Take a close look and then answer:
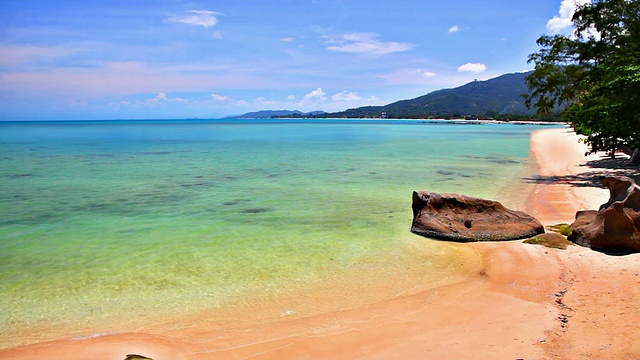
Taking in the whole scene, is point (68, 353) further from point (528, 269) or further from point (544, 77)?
point (544, 77)

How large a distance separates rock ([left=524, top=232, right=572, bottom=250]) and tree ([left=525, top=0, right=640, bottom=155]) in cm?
675

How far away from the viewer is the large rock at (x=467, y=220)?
9.55 metres

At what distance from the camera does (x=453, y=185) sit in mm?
17656

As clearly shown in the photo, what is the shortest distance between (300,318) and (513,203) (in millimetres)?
10043

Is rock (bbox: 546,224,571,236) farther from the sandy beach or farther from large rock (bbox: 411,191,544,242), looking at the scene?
the sandy beach

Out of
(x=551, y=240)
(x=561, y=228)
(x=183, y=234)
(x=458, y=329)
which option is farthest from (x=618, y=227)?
(x=183, y=234)

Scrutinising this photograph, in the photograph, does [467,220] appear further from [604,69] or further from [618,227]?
[604,69]

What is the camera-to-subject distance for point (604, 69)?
1512 centimetres

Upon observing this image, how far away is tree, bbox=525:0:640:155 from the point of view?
14219mm

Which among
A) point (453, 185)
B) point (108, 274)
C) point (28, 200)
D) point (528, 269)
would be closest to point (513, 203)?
point (453, 185)

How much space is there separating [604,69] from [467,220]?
9451mm

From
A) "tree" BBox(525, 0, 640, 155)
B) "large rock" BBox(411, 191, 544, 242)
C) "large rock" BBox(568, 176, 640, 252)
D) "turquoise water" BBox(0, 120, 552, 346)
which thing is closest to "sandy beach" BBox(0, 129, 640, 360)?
"large rock" BBox(568, 176, 640, 252)

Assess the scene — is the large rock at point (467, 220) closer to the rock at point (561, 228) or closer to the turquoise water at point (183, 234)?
the rock at point (561, 228)

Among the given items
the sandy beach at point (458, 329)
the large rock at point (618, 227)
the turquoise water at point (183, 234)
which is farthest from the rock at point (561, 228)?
the turquoise water at point (183, 234)
